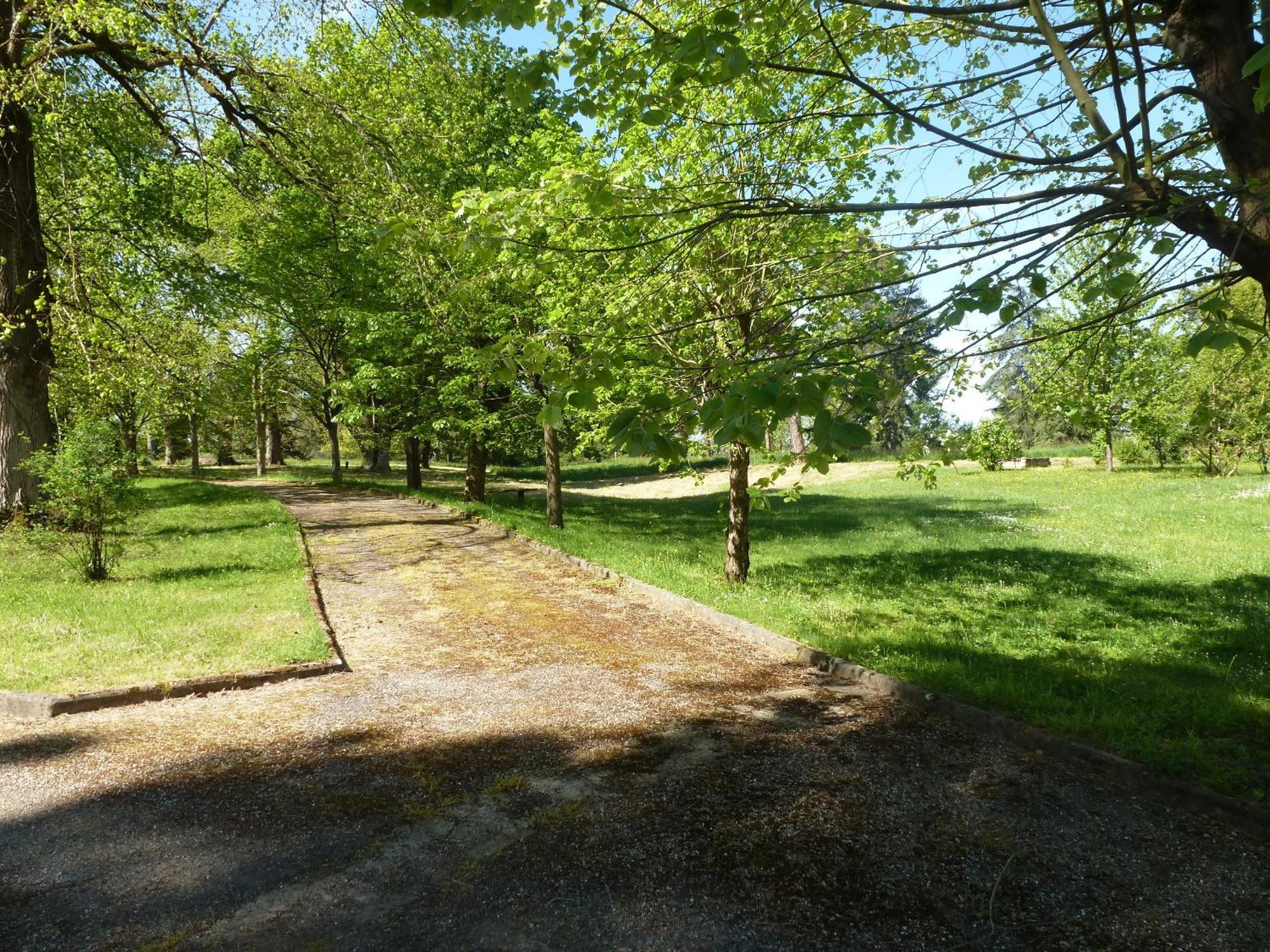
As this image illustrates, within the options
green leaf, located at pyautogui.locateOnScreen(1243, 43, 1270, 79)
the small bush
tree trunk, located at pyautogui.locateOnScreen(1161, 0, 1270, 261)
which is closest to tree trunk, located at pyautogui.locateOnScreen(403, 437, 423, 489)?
tree trunk, located at pyautogui.locateOnScreen(1161, 0, 1270, 261)

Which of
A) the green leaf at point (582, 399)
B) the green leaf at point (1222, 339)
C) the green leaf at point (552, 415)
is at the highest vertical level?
the green leaf at point (1222, 339)

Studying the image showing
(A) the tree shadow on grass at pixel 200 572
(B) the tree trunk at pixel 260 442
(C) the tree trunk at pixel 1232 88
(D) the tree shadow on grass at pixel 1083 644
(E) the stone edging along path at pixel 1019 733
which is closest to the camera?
(C) the tree trunk at pixel 1232 88

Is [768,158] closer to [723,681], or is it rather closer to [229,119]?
[723,681]

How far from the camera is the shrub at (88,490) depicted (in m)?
8.70

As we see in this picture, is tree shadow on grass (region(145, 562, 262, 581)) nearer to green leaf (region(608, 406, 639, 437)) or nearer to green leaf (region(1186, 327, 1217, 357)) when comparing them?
green leaf (region(608, 406, 639, 437))

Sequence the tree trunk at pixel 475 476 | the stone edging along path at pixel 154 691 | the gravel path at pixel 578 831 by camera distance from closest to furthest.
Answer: the gravel path at pixel 578 831
the stone edging along path at pixel 154 691
the tree trunk at pixel 475 476

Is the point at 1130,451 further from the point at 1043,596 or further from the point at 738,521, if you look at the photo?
the point at 738,521

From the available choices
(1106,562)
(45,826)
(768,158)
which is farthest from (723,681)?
(1106,562)

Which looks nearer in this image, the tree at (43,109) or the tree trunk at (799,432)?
the tree trunk at (799,432)

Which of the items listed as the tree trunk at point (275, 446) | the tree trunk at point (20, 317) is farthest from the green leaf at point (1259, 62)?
the tree trunk at point (275, 446)

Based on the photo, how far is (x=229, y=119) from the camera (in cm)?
1161

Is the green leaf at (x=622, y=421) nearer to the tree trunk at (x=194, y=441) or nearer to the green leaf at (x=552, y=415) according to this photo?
the green leaf at (x=552, y=415)

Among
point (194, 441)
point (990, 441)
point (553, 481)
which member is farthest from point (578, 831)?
point (194, 441)

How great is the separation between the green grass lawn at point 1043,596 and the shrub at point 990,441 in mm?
1801
